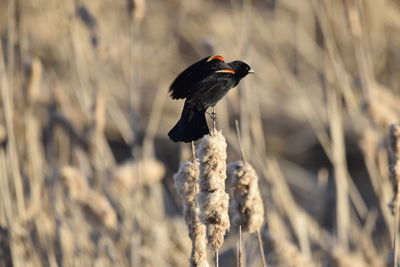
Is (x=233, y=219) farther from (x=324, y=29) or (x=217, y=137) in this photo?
(x=324, y=29)

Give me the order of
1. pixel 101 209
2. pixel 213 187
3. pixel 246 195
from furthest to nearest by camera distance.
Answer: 1. pixel 101 209
2. pixel 246 195
3. pixel 213 187

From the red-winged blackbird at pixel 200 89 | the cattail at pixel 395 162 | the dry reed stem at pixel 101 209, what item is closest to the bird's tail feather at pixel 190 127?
the red-winged blackbird at pixel 200 89

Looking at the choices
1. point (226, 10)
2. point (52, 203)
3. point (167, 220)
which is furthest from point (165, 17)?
point (52, 203)

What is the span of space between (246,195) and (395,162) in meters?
0.31

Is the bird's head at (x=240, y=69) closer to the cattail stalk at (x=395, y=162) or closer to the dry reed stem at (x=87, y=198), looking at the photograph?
the cattail stalk at (x=395, y=162)

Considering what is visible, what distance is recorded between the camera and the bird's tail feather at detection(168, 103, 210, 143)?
3.89 ft

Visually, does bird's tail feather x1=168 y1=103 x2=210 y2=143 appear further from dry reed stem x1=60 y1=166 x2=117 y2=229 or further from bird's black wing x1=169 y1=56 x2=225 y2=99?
dry reed stem x1=60 y1=166 x2=117 y2=229

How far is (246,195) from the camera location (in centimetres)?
128

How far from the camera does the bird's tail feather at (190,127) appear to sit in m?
1.19

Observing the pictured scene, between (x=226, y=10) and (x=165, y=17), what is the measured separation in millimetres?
479

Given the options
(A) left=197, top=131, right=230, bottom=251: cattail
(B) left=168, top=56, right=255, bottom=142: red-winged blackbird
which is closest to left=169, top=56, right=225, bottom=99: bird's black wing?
(B) left=168, top=56, right=255, bottom=142: red-winged blackbird

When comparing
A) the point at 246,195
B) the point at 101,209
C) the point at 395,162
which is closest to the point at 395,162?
the point at 395,162

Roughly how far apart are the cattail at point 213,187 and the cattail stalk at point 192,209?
5 centimetres

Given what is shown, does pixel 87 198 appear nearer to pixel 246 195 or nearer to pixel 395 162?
pixel 246 195
